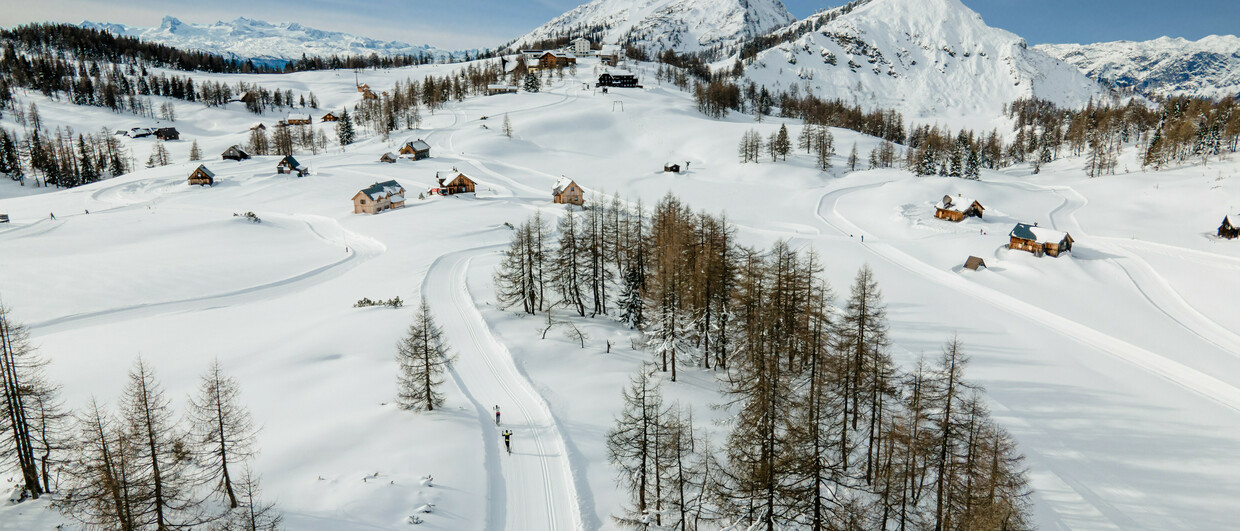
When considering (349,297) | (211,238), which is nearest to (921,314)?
(349,297)

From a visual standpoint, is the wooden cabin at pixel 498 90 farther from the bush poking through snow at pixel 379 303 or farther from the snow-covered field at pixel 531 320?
the bush poking through snow at pixel 379 303

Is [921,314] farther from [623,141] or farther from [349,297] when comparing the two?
[623,141]

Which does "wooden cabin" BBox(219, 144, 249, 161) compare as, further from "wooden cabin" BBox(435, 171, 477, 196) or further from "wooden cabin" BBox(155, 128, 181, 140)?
"wooden cabin" BBox(435, 171, 477, 196)

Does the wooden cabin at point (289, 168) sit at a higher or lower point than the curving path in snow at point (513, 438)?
higher

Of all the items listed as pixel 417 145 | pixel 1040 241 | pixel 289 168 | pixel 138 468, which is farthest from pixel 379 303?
pixel 417 145

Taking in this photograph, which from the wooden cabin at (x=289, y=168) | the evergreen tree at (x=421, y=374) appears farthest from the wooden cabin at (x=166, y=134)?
the evergreen tree at (x=421, y=374)

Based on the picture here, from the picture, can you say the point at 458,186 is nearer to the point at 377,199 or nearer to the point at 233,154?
the point at 377,199

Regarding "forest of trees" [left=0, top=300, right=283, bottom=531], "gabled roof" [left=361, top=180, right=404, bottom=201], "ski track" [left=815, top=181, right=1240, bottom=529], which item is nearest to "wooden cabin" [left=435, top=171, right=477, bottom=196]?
"gabled roof" [left=361, top=180, right=404, bottom=201]
